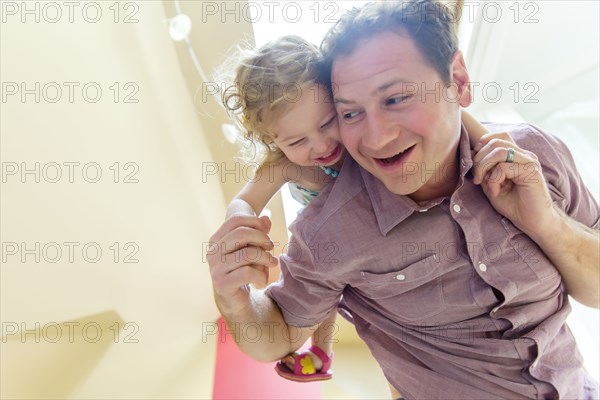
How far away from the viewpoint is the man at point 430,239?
734 millimetres

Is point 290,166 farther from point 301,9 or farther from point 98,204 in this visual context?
point 301,9

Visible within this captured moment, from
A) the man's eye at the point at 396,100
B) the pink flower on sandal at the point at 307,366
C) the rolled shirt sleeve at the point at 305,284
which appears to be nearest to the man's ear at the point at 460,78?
the man's eye at the point at 396,100

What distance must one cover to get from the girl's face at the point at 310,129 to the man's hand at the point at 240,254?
0.56 ft

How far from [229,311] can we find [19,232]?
391mm

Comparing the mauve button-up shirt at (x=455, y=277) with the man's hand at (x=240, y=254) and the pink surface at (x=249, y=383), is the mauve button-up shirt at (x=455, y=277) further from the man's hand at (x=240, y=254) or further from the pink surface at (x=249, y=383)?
the pink surface at (x=249, y=383)

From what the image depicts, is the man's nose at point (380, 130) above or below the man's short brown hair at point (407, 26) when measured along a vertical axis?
below

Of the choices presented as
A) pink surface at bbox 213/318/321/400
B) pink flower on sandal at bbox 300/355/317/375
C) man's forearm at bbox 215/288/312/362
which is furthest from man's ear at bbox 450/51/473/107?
pink surface at bbox 213/318/321/400

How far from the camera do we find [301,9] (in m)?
1.25

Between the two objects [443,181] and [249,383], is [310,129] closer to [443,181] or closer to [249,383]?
[443,181]

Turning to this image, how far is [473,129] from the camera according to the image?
0.85m

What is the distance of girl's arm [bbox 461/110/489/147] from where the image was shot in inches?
33.1

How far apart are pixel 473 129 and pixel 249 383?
1037 mm

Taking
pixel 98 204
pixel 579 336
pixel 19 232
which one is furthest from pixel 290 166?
pixel 579 336

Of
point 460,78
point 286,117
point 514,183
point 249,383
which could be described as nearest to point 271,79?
point 286,117
